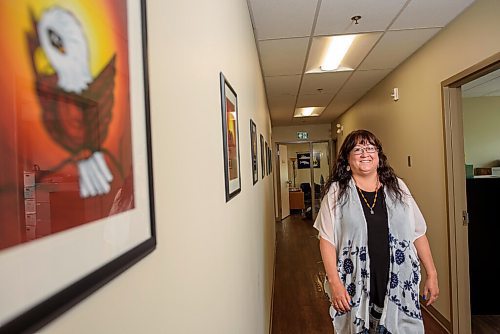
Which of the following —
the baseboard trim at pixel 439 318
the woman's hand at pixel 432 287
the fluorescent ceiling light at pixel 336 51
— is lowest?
the baseboard trim at pixel 439 318

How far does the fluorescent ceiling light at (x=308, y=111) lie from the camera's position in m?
7.15

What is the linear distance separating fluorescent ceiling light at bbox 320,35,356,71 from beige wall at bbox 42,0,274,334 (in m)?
2.30

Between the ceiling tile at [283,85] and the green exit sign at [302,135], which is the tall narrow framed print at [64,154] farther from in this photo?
the green exit sign at [302,135]

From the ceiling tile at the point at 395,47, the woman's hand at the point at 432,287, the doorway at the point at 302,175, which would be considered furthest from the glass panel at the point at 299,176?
the woman's hand at the point at 432,287

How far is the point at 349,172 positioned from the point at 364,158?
14 cm

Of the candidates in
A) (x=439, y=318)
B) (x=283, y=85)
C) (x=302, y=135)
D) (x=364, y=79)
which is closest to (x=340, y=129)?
(x=302, y=135)

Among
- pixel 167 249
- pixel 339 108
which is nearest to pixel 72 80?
pixel 167 249

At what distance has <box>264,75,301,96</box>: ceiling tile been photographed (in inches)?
178

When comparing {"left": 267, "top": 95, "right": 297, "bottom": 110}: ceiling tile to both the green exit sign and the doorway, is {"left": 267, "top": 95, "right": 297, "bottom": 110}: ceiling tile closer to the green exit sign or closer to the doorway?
the green exit sign

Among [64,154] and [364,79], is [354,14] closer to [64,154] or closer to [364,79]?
[364,79]

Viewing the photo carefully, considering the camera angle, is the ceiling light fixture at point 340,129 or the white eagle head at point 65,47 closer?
the white eagle head at point 65,47

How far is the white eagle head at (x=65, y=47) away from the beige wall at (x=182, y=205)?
0.21 m

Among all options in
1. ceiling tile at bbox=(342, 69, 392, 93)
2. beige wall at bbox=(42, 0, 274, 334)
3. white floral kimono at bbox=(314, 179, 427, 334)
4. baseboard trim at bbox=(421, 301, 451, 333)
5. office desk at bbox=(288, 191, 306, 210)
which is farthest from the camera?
office desk at bbox=(288, 191, 306, 210)

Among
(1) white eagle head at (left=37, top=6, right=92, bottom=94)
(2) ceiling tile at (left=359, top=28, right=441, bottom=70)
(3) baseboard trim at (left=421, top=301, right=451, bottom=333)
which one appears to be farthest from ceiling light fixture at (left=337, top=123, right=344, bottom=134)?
(1) white eagle head at (left=37, top=6, right=92, bottom=94)
